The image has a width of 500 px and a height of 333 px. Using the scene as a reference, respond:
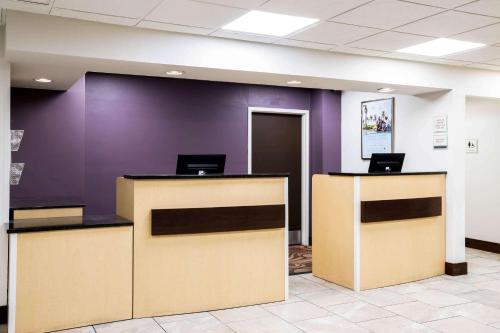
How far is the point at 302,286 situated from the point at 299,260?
1367 millimetres

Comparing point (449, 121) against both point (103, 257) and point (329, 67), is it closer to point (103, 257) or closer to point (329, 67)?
point (329, 67)

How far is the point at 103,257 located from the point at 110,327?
0.56 metres

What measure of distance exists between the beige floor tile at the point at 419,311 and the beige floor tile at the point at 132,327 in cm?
213

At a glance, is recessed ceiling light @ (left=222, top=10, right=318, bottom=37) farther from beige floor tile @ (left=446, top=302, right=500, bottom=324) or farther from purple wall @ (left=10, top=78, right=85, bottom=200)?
beige floor tile @ (left=446, top=302, right=500, bottom=324)

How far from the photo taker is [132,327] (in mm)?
4012

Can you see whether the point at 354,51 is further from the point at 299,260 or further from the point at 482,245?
the point at 482,245

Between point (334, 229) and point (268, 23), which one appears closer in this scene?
point (268, 23)

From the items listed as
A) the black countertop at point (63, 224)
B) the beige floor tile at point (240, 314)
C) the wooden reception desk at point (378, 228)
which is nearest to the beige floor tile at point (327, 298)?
the wooden reception desk at point (378, 228)

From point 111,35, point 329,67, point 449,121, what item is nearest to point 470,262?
point 449,121

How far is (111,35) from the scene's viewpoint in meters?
4.21

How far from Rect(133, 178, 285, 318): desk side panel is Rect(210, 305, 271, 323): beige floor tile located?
85 millimetres

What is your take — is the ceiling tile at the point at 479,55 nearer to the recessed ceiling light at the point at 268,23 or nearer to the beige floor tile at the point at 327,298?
the recessed ceiling light at the point at 268,23

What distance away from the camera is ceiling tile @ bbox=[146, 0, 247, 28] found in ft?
12.3

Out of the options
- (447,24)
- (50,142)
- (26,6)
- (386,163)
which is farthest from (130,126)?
(447,24)
